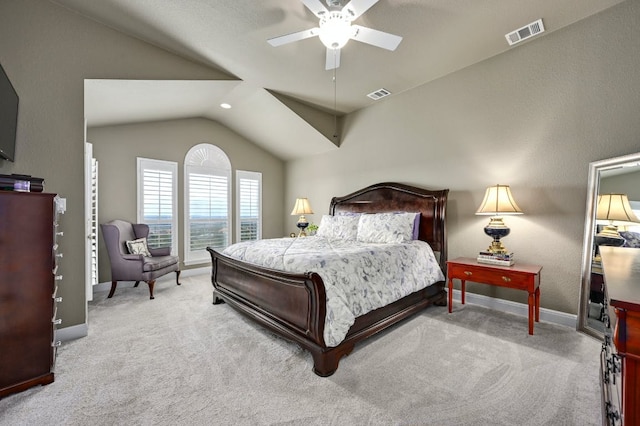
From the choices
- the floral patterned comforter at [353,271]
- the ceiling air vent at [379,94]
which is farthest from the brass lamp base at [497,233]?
the ceiling air vent at [379,94]

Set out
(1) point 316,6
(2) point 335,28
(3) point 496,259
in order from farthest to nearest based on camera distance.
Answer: (3) point 496,259
(2) point 335,28
(1) point 316,6

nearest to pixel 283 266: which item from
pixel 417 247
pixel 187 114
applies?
pixel 417 247

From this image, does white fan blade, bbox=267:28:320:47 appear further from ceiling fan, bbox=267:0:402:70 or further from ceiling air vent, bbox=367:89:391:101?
ceiling air vent, bbox=367:89:391:101

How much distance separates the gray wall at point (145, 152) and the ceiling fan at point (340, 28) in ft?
11.4

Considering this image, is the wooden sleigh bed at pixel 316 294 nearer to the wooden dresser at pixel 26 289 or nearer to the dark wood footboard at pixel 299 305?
the dark wood footboard at pixel 299 305

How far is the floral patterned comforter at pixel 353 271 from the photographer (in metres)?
Result: 2.15

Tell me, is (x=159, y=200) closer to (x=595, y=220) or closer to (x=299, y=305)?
(x=299, y=305)

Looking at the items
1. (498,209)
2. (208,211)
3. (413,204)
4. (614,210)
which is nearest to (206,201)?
(208,211)

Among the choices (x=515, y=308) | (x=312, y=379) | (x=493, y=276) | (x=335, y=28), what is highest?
(x=335, y=28)

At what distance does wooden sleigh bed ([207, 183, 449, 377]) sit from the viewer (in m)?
2.08

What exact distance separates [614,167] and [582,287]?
1186 mm

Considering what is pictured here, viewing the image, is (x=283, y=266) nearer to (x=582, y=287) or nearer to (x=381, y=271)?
(x=381, y=271)

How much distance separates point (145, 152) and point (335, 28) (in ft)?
13.3

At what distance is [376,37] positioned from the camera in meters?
2.30
